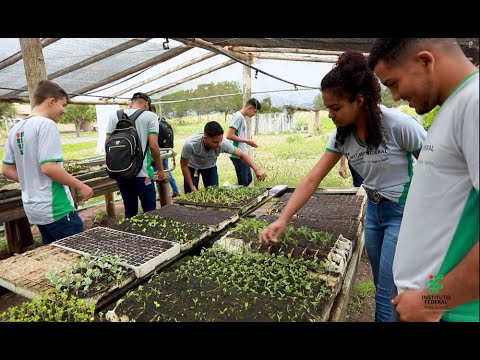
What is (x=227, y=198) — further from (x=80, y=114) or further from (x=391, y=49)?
(x=80, y=114)

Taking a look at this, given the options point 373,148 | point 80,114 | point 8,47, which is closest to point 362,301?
point 373,148

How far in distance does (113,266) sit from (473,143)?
5.76ft

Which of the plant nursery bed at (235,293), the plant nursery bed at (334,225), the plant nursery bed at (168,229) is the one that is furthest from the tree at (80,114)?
the plant nursery bed at (235,293)

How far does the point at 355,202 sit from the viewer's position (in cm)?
316

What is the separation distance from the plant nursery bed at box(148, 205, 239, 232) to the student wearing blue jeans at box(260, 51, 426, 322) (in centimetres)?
85

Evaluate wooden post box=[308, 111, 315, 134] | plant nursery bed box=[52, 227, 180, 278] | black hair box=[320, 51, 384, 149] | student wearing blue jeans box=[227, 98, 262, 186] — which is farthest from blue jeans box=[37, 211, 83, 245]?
wooden post box=[308, 111, 315, 134]

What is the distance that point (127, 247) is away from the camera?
2.09 metres

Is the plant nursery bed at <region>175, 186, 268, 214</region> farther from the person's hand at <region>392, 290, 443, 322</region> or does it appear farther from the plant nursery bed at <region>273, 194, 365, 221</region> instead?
the person's hand at <region>392, 290, 443, 322</region>

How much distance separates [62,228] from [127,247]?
710mm

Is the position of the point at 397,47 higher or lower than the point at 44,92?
lower

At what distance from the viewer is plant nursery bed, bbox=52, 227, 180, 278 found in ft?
6.10
